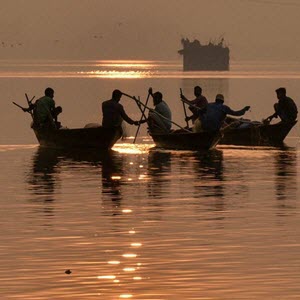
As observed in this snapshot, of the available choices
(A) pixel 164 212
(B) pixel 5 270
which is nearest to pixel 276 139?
(A) pixel 164 212

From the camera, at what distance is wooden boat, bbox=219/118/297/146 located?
147 ft

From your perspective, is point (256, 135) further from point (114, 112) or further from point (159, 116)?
point (114, 112)

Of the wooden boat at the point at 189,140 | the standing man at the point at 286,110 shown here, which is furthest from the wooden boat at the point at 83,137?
the standing man at the point at 286,110

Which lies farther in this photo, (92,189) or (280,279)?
(92,189)

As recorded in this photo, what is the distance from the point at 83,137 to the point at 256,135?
17.5 ft

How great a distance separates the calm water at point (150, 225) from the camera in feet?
63.1

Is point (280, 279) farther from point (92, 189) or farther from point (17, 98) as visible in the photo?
point (17, 98)

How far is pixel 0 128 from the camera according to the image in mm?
61156

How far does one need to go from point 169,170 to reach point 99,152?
6.64 m

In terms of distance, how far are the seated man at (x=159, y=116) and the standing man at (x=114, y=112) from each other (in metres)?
1.46

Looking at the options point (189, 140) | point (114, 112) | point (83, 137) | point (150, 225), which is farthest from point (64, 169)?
point (150, 225)

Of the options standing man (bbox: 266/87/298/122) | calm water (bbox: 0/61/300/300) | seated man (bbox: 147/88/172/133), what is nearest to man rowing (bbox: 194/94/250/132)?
calm water (bbox: 0/61/300/300)

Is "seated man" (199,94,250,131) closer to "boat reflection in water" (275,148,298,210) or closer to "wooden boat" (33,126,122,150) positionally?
"boat reflection in water" (275,148,298,210)

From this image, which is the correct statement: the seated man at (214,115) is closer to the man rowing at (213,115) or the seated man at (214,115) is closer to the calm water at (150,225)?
the man rowing at (213,115)
